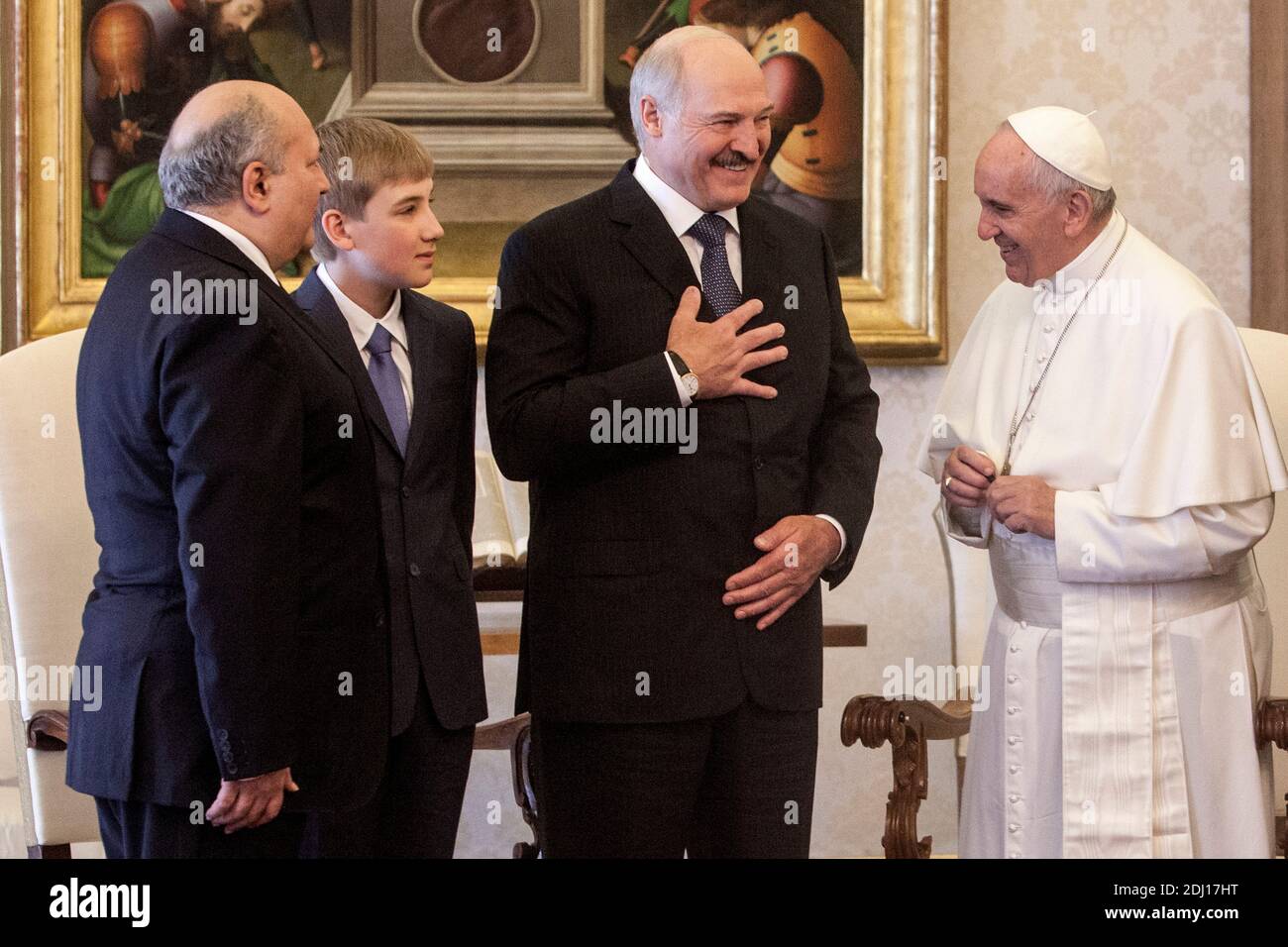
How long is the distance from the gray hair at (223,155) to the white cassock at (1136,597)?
148 centimetres

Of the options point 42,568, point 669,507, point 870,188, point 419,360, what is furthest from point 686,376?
point 870,188

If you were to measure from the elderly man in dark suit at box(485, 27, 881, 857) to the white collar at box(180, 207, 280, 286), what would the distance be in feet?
1.40

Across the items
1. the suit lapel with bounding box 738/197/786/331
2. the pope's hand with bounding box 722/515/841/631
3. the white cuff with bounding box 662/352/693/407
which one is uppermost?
the suit lapel with bounding box 738/197/786/331

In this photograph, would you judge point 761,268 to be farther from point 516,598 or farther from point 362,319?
point 516,598

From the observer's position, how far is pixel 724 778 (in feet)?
7.71

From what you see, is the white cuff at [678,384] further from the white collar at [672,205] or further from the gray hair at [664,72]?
the gray hair at [664,72]

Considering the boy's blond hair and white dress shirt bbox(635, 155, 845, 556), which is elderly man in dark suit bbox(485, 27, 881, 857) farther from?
the boy's blond hair

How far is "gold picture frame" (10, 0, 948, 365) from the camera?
4.18 m

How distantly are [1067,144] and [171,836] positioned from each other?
1.90 m

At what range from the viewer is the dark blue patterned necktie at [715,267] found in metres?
2.44

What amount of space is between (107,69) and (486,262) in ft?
3.99

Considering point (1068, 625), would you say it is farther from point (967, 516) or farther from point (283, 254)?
point (283, 254)

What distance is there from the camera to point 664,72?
2.43 m

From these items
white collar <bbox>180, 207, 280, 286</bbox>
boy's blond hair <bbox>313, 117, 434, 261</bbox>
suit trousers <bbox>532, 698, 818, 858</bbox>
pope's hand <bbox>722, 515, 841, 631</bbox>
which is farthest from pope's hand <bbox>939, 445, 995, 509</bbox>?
white collar <bbox>180, 207, 280, 286</bbox>
